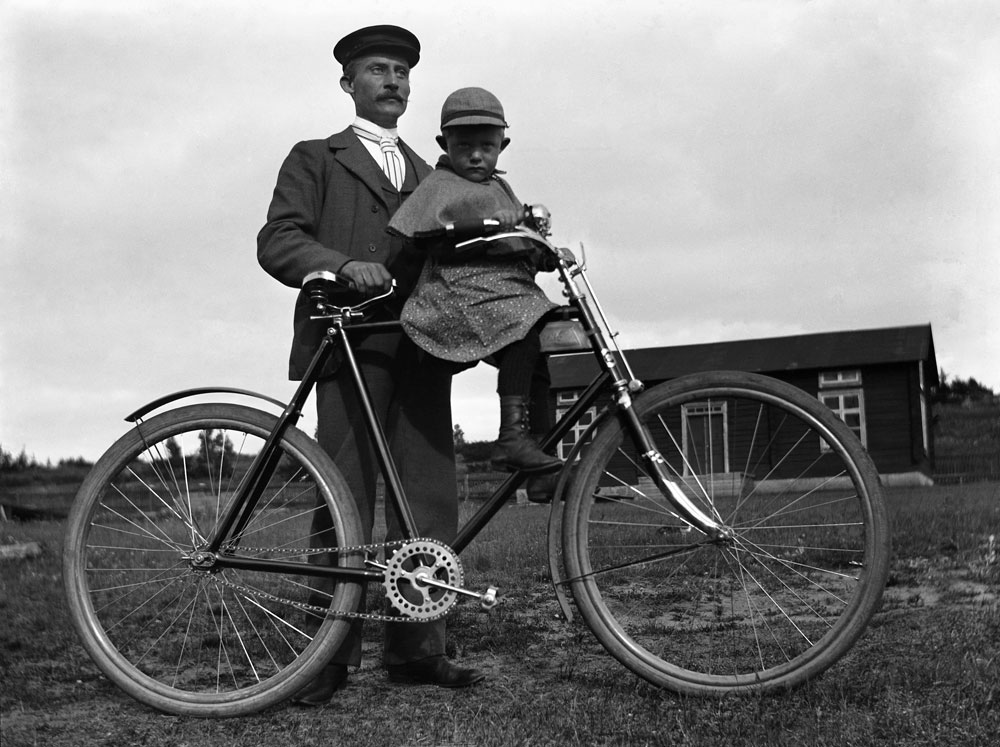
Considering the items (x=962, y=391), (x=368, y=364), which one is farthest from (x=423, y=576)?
(x=962, y=391)

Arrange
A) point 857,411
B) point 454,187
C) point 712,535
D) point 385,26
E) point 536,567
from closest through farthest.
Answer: point 712,535, point 454,187, point 385,26, point 536,567, point 857,411

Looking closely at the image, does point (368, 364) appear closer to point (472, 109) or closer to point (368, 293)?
point (368, 293)

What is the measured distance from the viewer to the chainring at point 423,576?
3.94m

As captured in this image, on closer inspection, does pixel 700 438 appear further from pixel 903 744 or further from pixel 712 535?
pixel 903 744

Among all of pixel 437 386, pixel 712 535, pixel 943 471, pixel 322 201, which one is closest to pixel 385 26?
pixel 322 201

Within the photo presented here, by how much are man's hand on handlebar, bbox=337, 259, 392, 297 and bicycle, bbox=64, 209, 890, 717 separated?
0.23 ft

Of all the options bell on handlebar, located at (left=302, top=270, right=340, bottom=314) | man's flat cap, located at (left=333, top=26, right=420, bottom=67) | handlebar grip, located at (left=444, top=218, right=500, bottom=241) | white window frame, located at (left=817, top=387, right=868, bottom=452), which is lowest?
bell on handlebar, located at (left=302, top=270, right=340, bottom=314)

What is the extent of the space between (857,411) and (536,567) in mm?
19855

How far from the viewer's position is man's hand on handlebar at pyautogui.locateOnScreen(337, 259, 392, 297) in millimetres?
4191

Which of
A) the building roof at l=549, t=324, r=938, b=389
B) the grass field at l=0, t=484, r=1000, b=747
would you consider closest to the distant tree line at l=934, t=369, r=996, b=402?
the building roof at l=549, t=324, r=938, b=389

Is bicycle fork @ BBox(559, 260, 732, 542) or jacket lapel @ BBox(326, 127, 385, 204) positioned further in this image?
jacket lapel @ BBox(326, 127, 385, 204)

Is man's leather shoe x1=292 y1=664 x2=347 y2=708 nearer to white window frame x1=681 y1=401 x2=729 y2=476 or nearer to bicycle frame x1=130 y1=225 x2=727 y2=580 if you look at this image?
bicycle frame x1=130 y1=225 x2=727 y2=580

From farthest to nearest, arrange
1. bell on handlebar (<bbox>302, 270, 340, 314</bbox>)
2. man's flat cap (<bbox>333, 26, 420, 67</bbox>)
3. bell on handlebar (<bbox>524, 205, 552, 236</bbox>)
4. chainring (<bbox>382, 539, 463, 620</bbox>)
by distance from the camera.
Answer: man's flat cap (<bbox>333, 26, 420, 67</bbox>)
bell on handlebar (<bbox>302, 270, 340, 314</bbox>)
bell on handlebar (<bbox>524, 205, 552, 236</bbox>)
chainring (<bbox>382, 539, 463, 620</bbox>)

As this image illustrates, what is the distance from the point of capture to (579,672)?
170 inches
